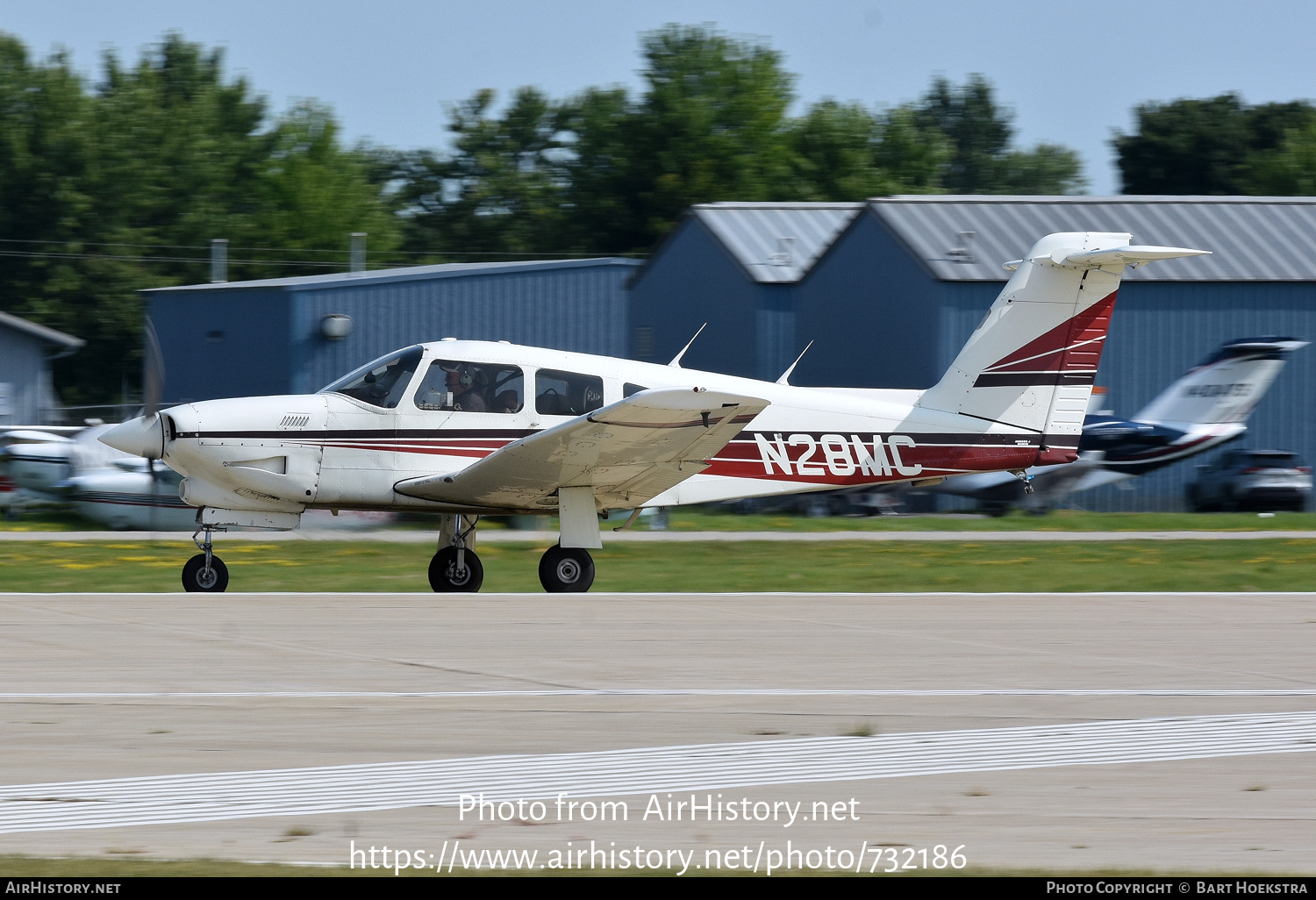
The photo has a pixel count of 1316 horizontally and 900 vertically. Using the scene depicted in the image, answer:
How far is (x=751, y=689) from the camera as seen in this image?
8.59m

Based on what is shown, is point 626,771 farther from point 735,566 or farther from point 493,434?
point 735,566

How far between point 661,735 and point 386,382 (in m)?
6.97

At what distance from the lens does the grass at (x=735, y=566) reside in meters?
15.7

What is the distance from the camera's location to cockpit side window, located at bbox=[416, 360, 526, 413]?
13.5 meters

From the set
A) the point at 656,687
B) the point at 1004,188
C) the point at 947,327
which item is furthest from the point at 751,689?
the point at 1004,188

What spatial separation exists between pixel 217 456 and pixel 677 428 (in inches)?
163

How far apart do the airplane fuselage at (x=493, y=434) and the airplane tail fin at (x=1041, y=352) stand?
0.66 ft

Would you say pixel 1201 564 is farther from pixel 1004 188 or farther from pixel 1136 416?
pixel 1004 188

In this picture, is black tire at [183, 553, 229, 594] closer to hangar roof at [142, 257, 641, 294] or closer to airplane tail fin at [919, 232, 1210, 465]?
airplane tail fin at [919, 232, 1210, 465]

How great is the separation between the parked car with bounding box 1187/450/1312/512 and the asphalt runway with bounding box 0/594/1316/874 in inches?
788

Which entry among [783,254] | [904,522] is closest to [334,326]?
[783,254]

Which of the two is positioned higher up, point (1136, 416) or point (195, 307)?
point (195, 307)

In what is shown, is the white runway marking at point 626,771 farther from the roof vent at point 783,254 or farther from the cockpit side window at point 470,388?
the roof vent at point 783,254

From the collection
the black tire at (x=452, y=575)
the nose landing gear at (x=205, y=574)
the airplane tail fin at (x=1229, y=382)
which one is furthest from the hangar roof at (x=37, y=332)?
the black tire at (x=452, y=575)
